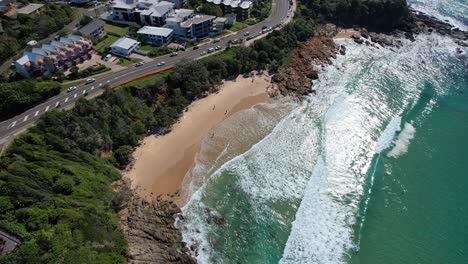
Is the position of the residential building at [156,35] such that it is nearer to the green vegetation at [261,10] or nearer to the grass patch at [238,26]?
the grass patch at [238,26]

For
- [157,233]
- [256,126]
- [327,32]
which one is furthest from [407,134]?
[157,233]

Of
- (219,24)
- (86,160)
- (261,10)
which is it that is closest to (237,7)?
(261,10)

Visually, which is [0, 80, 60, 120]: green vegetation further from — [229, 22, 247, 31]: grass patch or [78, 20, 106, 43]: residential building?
[229, 22, 247, 31]: grass patch

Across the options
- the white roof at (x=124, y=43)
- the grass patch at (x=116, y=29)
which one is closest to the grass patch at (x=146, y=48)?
the white roof at (x=124, y=43)

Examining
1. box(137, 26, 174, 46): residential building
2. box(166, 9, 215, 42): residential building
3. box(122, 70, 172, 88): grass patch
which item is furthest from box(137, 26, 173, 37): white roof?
box(122, 70, 172, 88): grass patch

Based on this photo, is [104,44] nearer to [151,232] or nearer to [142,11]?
[142,11]
